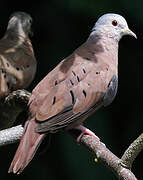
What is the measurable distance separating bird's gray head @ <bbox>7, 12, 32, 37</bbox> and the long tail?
1.66 m

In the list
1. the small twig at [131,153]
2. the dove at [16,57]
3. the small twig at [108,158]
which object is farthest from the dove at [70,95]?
the dove at [16,57]

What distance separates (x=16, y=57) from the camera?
132 inches

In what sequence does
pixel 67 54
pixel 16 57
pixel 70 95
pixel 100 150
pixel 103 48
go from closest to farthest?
1. pixel 100 150
2. pixel 70 95
3. pixel 103 48
4. pixel 16 57
5. pixel 67 54

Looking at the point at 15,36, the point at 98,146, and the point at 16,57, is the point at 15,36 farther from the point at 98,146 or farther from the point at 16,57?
the point at 98,146

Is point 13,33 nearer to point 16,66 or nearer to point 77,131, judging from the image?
point 16,66

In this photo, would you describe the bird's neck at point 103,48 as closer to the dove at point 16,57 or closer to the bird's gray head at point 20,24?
the dove at point 16,57

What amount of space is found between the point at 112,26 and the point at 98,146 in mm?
923

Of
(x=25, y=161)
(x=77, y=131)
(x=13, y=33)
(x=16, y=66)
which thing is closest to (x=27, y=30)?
(x=13, y=33)

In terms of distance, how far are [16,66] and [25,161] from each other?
1.26 meters

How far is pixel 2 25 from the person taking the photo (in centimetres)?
418

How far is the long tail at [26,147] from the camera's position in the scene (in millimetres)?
2100

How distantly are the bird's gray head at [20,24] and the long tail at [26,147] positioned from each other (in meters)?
1.66

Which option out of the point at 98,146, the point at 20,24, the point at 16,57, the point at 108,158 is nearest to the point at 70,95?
the point at 98,146

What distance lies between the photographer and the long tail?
6.89ft
